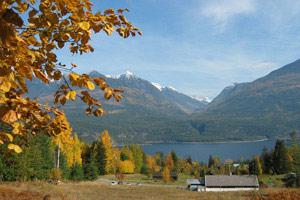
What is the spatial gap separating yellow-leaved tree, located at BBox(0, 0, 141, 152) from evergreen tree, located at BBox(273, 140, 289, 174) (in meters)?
118

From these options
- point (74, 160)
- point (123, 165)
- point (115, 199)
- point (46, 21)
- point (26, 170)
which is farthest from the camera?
point (123, 165)

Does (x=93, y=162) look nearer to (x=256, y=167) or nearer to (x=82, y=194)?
(x=82, y=194)

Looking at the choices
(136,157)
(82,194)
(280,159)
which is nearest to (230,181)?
(280,159)

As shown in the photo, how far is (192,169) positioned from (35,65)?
499ft

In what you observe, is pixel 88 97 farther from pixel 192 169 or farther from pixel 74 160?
pixel 192 169

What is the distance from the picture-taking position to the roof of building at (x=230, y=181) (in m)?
83.8

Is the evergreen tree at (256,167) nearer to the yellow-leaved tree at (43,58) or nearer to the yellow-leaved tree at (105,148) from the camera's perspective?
the yellow-leaved tree at (105,148)

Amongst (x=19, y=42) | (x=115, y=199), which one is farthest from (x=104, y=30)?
(x=115, y=199)

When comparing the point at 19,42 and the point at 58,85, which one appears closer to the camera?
the point at 19,42

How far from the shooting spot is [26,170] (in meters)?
47.2

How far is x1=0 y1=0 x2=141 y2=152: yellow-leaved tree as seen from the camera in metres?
2.63

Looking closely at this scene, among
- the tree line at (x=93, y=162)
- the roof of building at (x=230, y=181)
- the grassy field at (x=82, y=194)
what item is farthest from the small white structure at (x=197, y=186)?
the grassy field at (x=82, y=194)

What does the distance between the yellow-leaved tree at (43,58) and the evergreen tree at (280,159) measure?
11786 centimetres

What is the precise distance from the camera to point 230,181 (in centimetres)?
8531
